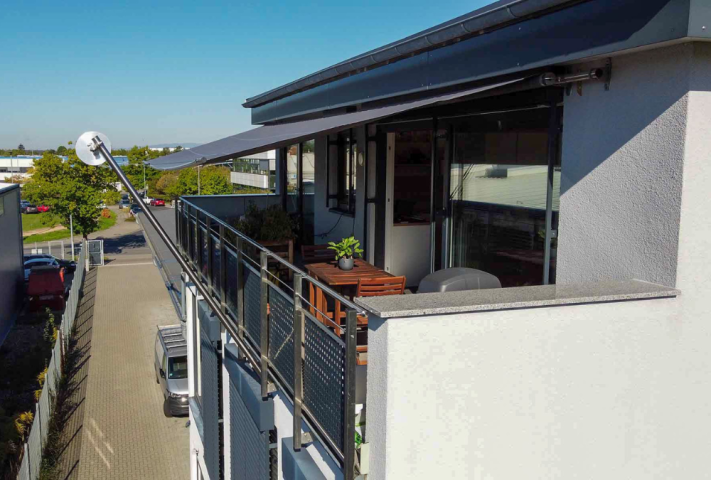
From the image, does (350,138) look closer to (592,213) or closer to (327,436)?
(592,213)

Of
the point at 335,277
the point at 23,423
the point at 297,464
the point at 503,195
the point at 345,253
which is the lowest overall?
the point at 23,423

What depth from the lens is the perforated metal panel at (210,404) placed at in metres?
7.05

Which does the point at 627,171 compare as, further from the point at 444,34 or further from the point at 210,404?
the point at 210,404

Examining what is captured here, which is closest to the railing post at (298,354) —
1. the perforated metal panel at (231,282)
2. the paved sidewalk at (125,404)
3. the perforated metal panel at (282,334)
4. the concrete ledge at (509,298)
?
the perforated metal panel at (282,334)

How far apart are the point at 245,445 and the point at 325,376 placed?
8.53 ft

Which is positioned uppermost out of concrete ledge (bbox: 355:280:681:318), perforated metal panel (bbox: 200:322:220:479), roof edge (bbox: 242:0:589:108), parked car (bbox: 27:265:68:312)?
roof edge (bbox: 242:0:589:108)

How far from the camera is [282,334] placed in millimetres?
4027

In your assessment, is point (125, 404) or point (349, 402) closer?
point (349, 402)

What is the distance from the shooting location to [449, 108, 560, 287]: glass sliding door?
5203 millimetres

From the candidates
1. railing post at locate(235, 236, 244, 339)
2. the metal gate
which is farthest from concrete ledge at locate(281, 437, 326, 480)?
the metal gate

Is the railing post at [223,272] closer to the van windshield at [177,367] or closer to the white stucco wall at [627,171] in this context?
the white stucco wall at [627,171]

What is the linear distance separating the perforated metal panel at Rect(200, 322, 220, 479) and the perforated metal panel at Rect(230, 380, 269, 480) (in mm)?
839

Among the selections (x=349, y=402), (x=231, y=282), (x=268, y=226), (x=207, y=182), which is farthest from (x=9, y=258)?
(x=349, y=402)

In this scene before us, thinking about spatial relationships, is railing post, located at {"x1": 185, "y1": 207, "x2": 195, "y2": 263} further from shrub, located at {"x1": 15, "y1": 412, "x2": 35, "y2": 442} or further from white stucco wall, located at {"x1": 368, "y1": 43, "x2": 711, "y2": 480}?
shrub, located at {"x1": 15, "y1": 412, "x2": 35, "y2": 442}
